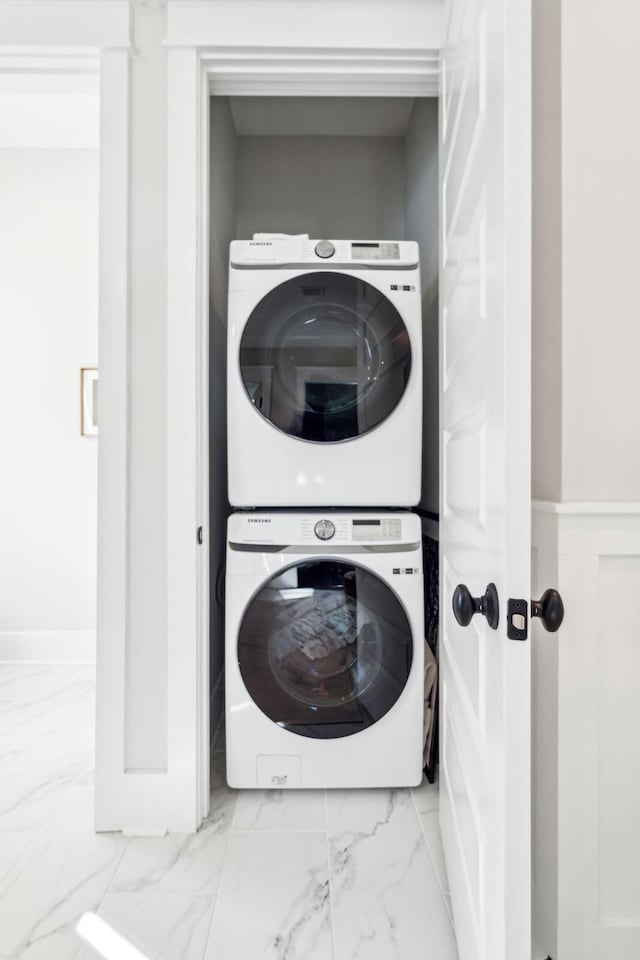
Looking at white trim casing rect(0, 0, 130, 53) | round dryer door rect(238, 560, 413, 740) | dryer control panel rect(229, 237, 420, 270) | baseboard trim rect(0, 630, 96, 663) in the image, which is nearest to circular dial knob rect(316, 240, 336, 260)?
dryer control panel rect(229, 237, 420, 270)

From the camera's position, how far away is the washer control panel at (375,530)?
1592 mm

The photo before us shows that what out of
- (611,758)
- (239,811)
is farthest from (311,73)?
(239,811)

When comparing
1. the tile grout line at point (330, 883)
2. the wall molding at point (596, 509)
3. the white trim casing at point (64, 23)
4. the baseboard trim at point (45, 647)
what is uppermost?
the white trim casing at point (64, 23)

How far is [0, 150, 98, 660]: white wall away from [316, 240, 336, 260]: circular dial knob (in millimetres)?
1637

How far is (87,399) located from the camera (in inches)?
111

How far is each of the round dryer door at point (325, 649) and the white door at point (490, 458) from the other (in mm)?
428

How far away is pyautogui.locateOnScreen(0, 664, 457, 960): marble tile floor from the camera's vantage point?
3.69ft

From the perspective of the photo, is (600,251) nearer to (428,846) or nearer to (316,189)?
(428,846)

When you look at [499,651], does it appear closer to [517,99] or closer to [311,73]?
[517,99]

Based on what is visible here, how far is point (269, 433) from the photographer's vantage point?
1598 mm

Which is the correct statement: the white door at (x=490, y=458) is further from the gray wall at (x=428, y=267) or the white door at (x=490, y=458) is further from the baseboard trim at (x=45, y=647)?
the baseboard trim at (x=45, y=647)

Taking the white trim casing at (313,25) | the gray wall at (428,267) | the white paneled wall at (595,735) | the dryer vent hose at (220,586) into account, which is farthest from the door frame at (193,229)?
the white paneled wall at (595,735)

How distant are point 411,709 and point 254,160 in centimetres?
232

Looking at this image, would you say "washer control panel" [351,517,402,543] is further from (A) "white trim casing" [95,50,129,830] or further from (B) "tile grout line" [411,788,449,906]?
(B) "tile grout line" [411,788,449,906]
